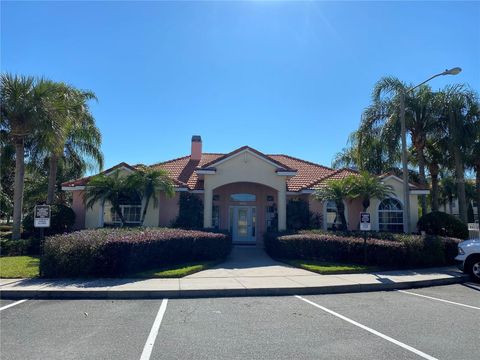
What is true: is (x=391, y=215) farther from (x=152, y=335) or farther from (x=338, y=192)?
(x=152, y=335)

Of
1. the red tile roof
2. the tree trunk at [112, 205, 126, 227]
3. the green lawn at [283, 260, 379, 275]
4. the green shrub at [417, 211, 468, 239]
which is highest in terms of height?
the red tile roof

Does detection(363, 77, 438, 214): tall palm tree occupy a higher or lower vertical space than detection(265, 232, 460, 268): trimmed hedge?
higher

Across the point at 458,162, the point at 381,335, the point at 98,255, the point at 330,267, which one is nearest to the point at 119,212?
the point at 98,255

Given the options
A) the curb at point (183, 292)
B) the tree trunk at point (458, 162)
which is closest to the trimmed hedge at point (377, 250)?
the curb at point (183, 292)

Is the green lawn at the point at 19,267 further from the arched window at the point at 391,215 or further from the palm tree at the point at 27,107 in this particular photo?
the arched window at the point at 391,215

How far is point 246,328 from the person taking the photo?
6684 mm

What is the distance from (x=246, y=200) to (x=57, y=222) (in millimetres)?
9827

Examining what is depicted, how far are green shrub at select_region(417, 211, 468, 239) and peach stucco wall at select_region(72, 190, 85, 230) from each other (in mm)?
17180

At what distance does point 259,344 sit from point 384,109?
1735 centimetres

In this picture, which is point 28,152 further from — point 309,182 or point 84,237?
point 309,182

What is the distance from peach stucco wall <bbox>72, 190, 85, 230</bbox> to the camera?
67.7 ft

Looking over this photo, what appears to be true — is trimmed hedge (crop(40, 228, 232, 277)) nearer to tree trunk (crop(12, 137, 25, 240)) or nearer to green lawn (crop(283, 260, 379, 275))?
green lawn (crop(283, 260, 379, 275))

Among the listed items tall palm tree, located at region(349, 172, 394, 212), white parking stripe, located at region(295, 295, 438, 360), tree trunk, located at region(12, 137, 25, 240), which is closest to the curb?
white parking stripe, located at region(295, 295, 438, 360)

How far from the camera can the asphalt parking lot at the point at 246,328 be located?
5.41m
